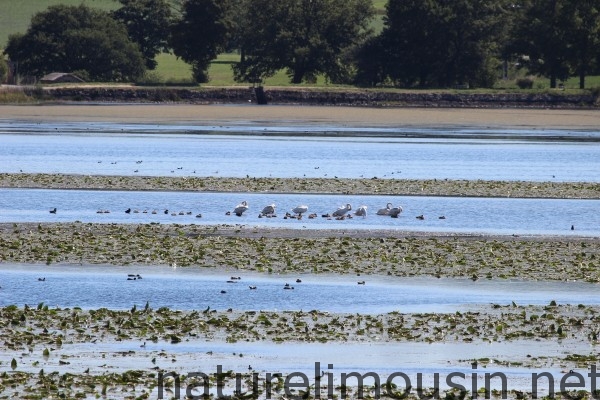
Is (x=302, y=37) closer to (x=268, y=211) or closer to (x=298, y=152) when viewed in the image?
(x=298, y=152)

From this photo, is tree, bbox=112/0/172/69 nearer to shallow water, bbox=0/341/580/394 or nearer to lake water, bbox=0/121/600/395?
lake water, bbox=0/121/600/395

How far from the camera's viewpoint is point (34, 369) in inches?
682

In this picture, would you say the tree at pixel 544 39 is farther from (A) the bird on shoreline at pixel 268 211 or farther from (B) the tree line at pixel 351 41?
(A) the bird on shoreline at pixel 268 211

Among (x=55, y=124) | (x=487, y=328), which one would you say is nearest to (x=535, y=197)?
(x=487, y=328)

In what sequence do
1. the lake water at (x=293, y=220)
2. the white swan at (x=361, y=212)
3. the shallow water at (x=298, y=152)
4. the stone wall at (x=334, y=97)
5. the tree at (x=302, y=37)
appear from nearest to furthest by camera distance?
1. the lake water at (x=293, y=220)
2. the white swan at (x=361, y=212)
3. the shallow water at (x=298, y=152)
4. the stone wall at (x=334, y=97)
5. the tree at (x=302, y=37)

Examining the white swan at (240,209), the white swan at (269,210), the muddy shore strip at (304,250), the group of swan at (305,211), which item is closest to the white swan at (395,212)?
the group of swan at (305,211)

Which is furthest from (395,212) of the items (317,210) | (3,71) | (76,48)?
(76,48)

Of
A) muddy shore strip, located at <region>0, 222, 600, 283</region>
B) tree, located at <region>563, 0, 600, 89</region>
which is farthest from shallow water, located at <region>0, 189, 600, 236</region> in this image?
tree, located at <region>563, 0, 600, 89</region>

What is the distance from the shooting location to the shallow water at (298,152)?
5328cm

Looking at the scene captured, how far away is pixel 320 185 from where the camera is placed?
47.1 meters

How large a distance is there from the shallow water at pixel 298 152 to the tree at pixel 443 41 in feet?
148

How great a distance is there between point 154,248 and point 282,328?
9.54m

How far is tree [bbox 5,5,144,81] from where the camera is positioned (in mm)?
139875

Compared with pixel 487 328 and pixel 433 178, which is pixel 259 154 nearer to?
pixel 433 178
